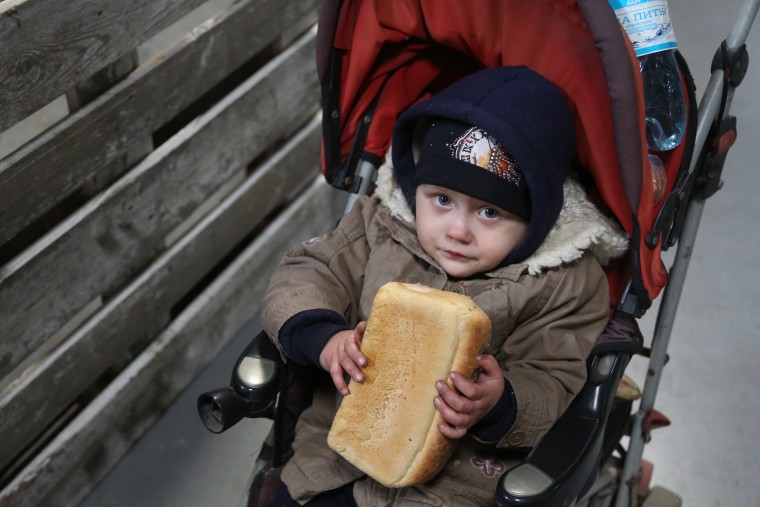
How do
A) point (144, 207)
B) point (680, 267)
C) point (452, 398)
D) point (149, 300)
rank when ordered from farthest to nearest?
point (149, 300) < point (144, 207) < point (680, 267) < point (452, 398)

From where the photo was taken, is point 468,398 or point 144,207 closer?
point 468,398

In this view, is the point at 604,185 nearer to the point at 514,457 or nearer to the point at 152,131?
the point at 514,457

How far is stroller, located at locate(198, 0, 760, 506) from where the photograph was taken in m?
1.37

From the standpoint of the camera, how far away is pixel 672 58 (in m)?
1.57

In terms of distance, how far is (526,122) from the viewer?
4.71 feet

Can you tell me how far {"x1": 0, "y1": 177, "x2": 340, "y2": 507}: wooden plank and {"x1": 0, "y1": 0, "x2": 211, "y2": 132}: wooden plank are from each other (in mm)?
718

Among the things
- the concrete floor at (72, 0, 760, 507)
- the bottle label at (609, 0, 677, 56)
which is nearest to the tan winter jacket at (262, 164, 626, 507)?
the bottle label at (609, 0, 677, 56)

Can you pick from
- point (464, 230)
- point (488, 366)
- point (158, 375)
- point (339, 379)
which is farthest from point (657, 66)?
point (158, 375)

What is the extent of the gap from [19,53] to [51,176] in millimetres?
256

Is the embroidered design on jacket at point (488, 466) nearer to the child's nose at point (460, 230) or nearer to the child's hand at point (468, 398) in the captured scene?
the child's hand at point (468, 398)

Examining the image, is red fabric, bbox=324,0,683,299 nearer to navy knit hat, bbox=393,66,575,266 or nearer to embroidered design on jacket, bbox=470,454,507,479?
navy knit hat, bbox=393,66,575,266

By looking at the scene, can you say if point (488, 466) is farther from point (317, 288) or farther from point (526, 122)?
point (526, 122)

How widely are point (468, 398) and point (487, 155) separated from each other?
13.9 inches

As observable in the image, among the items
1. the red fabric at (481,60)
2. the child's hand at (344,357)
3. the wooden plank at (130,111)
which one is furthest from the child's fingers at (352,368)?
the wooden plank at (130,111)
